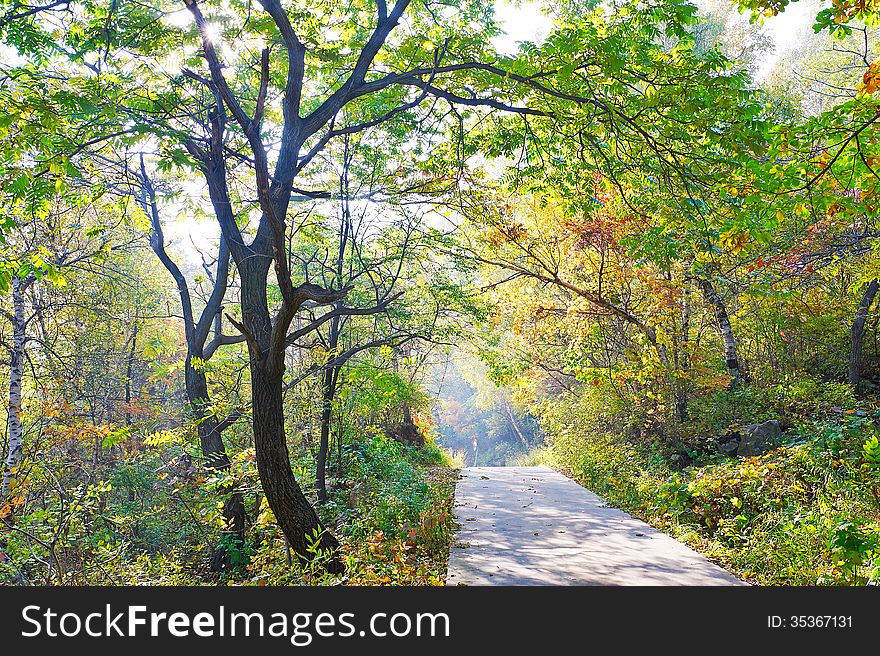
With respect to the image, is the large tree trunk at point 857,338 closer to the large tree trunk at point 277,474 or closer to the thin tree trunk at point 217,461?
the large tree trunk at point 277,474

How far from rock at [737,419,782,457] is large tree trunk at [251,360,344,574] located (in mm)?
6738

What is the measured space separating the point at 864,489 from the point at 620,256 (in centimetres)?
590

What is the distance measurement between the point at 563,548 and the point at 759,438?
4408mm

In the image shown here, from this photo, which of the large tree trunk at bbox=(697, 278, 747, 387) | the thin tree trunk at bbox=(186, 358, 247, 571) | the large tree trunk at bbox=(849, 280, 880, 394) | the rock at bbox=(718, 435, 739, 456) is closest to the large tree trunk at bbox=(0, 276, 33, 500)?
the thin tree trunk at bbox=(186, 358, 247, 571)

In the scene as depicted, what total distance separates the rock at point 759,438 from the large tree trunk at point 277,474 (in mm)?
6738

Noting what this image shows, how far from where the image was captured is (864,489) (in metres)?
6.11

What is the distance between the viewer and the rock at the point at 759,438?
900 centimetres

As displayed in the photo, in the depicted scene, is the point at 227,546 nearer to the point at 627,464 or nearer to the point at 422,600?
the point at 422,600

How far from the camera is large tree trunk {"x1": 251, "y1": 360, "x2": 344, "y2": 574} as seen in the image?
566 cm

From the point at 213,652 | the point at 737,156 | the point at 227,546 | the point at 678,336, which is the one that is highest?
the point at 737,156

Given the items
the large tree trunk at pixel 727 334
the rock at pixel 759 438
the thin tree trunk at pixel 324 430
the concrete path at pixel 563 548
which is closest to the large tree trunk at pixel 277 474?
the concrete path at pixel 563 548

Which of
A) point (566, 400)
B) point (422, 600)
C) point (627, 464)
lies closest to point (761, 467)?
point (627, 464)

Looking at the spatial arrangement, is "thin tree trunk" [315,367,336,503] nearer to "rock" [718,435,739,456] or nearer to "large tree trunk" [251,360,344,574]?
"large tree trunk" [251,360,344,574]

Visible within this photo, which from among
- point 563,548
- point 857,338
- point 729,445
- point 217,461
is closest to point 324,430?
point 217,461
